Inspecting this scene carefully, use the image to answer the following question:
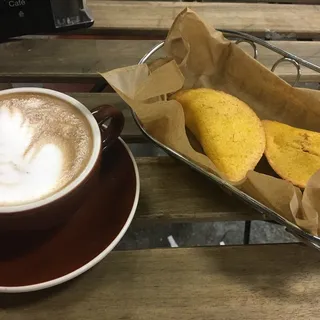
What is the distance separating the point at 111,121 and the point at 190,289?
0.50 ft

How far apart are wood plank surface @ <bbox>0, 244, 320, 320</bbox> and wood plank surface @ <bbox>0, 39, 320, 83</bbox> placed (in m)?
0.27

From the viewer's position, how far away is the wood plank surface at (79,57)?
0.60 meters

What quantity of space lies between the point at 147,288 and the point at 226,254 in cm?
7

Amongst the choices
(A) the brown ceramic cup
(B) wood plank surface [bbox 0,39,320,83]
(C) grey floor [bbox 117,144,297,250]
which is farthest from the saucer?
(C) grey floor [bbox 117,144,297,250]

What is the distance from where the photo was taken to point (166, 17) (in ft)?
2.30

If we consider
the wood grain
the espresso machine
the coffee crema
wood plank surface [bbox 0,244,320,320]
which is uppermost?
the espresso machine

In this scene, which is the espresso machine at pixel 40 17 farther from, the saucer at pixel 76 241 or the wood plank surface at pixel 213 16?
the saucer at pixel 76 241

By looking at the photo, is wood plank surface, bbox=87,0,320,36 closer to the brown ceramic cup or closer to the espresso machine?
the espresso machine

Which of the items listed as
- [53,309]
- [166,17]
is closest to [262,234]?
[166,17]

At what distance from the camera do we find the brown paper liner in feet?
1.29

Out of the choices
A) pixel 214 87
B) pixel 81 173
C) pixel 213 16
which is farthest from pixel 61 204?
pixel 213 16

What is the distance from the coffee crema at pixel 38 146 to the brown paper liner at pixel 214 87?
0.06 m

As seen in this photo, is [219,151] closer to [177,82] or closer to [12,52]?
[177,82]

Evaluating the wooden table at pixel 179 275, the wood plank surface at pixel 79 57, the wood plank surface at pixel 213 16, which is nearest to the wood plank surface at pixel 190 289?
the wooden table at pixel 179 275
